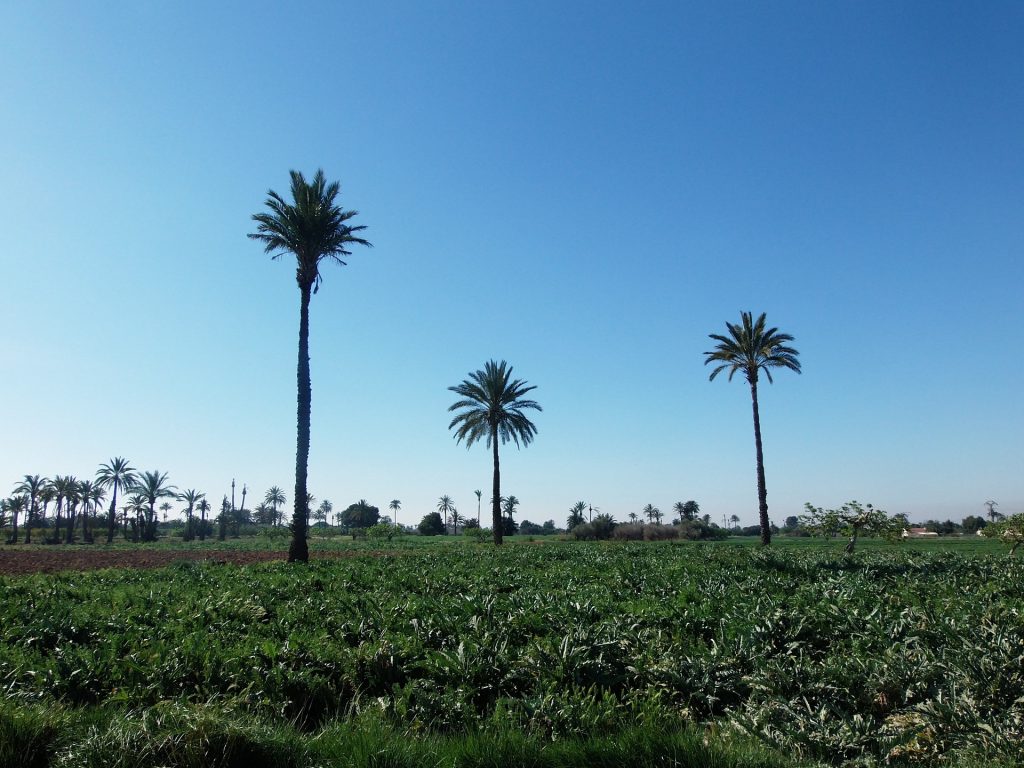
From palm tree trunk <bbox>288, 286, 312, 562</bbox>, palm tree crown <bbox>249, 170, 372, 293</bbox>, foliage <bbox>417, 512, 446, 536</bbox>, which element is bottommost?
foliage <bbox>417, 512, 446, 536</bbox>

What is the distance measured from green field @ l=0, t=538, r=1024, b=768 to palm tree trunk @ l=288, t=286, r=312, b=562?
1215 centimetres

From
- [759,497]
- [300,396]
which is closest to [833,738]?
[300,396]

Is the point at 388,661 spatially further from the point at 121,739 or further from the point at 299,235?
the point at 299,235

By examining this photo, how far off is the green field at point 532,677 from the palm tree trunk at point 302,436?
12152 mm

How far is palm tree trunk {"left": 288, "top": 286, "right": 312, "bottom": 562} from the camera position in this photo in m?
22.4

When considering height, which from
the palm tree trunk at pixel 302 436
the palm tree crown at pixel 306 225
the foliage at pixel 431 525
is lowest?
the foliage at pixel 431 525

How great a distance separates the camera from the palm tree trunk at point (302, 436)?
73.5ft

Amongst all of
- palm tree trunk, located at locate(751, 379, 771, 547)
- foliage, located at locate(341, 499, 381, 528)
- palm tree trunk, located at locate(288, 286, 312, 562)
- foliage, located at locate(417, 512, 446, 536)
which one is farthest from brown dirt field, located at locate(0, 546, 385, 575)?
foliage, located at locate(341, 499, 381, 528)

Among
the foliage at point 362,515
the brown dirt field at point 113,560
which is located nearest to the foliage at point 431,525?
the foliage at point 362,515

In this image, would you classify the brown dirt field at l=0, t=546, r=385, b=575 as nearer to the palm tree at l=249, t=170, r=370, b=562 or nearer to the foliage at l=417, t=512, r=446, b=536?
the palm tree at l=249, t=170, r=370, b=562

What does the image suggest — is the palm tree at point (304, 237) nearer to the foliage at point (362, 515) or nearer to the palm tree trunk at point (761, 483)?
the palm tree trunk at point (761, 483)

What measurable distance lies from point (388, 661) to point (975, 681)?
5.61 metres

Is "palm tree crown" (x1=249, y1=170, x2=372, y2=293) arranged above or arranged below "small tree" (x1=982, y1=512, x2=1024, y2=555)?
above

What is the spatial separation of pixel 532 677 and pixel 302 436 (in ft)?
A: 62.9
